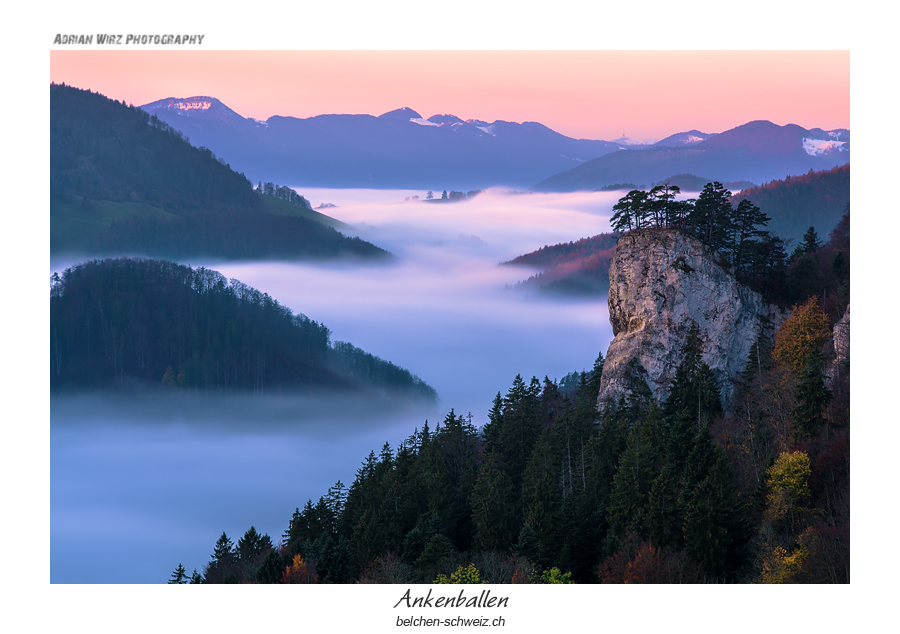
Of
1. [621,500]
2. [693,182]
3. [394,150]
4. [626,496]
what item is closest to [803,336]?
[626,496]

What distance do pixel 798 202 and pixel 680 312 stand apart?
159ft

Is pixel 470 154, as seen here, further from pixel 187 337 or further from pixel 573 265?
pixel 187 337

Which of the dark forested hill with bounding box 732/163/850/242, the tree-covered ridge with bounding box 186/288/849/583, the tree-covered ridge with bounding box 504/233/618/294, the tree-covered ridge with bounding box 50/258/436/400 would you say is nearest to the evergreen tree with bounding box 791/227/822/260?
the tree-covered ridge with bounding box 186/288/849/583

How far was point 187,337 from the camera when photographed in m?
167

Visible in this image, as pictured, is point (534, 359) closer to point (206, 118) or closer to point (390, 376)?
point (390, 376)

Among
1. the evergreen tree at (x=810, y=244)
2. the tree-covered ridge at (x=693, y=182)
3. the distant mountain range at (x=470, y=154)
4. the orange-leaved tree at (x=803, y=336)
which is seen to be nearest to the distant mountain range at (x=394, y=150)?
the distant mountain range at (x=470, y=154)

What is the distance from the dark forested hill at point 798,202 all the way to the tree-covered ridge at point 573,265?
2311 cm

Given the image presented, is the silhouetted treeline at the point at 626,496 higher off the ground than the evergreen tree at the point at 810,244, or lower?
lower

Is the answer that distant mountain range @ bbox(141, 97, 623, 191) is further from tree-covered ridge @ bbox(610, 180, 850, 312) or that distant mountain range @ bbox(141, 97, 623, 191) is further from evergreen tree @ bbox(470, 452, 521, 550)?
evergreen tree @ bbox(470, 452, 521, 550)

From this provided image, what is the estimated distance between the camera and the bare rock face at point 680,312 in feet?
190

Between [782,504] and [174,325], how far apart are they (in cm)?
15234

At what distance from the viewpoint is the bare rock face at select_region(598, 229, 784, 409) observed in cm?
5800

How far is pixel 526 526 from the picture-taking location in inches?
1357

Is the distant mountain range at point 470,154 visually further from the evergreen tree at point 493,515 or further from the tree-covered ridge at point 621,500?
the evergreen tree at point 493,515
